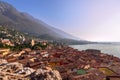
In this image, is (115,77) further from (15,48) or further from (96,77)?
(15,48)

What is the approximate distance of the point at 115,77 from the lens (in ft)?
79.3

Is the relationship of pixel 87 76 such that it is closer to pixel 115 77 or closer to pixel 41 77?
pixel 115 77

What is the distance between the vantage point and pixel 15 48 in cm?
6775

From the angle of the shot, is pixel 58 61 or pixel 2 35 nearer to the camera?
pixel 58 61

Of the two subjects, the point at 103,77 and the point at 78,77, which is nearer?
the point at 78,77

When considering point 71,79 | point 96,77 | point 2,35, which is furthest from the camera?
point 2,35

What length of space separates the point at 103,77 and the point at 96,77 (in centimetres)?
105

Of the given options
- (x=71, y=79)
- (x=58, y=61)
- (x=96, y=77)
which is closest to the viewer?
(x=71, y=79)

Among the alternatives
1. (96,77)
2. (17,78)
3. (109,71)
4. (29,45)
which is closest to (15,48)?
(29,45)

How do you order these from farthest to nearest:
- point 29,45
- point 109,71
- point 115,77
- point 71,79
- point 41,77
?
point 29,45
point 109,71
point 115,77
point 71,79
point 41,77

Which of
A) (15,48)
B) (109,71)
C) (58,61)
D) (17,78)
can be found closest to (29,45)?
(15,48)

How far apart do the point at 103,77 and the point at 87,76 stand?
224 centimetres

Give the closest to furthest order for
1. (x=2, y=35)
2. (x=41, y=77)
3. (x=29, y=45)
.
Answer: (x=41, y=77), (x=29, y=45), (x=2, y=35)

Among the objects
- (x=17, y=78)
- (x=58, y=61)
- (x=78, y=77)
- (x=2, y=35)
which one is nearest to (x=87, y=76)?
(x=78, y=77)
